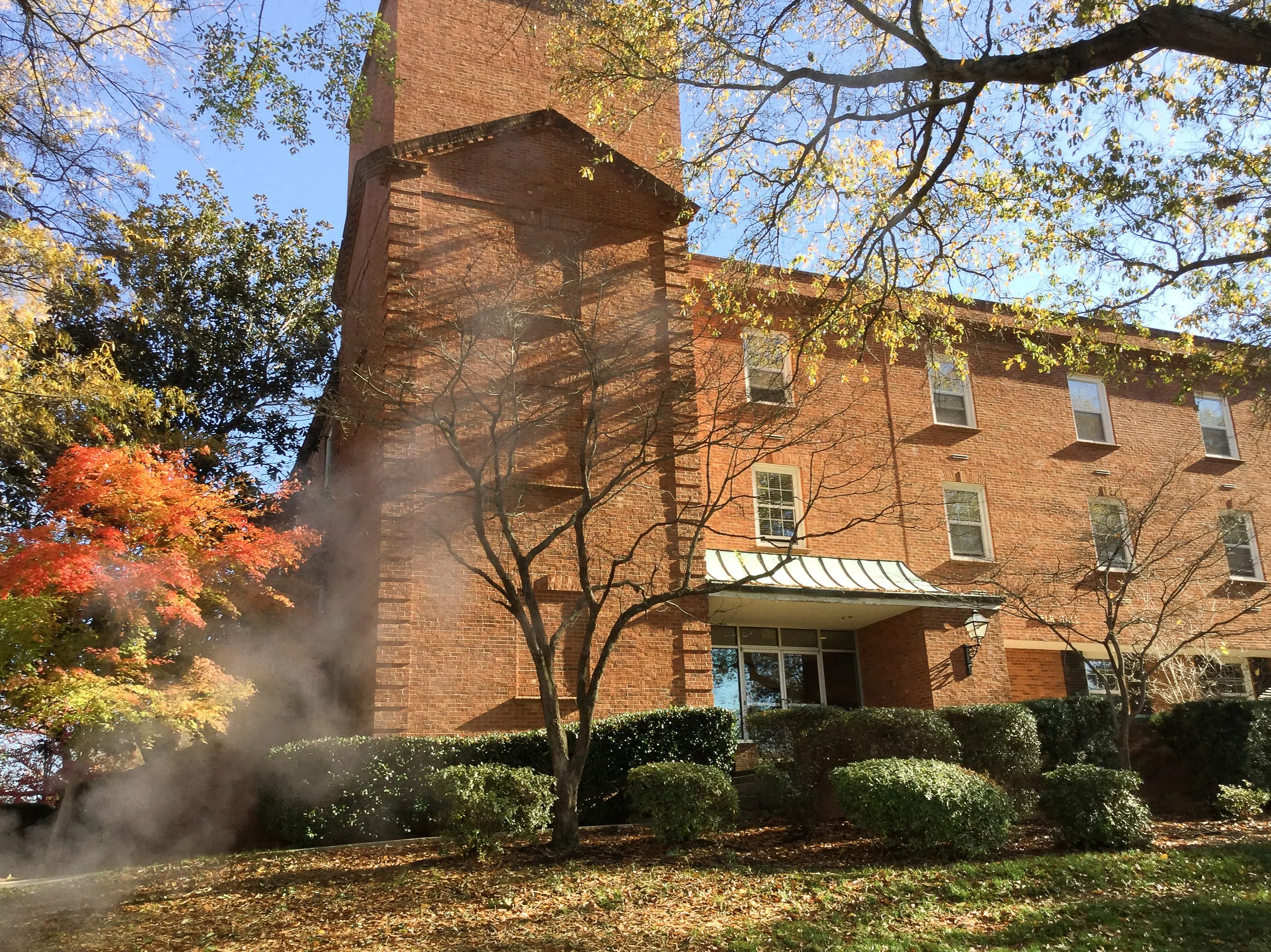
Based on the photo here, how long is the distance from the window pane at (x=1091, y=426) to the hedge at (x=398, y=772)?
1280 cm

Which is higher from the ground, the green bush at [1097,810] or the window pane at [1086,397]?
the window pane at [1086,397]

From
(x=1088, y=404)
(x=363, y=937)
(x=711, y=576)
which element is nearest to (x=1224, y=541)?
(x=1088, y=404)

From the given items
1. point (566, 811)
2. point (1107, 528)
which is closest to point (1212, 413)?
point (1107, 528)

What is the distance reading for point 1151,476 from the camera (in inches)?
838

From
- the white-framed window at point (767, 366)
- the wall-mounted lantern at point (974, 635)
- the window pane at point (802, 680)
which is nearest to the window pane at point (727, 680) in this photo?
the window pane at point (802, 680)

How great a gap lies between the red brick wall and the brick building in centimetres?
5

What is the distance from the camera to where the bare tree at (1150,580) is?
1722 cm

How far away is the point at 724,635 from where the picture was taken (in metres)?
17.0

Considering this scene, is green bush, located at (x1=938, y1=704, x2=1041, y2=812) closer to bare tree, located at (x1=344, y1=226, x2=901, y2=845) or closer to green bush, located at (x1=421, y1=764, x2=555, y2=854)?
bare tree, located at (x1=344, y1=226, x2=901, y2=845)

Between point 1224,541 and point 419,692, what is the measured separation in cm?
1748

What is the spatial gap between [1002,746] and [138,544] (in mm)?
11070

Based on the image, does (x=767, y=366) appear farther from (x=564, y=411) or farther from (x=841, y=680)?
(x=841, y=680)

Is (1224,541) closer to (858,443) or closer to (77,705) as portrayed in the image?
(858,443)

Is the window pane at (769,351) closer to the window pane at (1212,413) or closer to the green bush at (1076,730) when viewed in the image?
the green bush at (1076,730)
